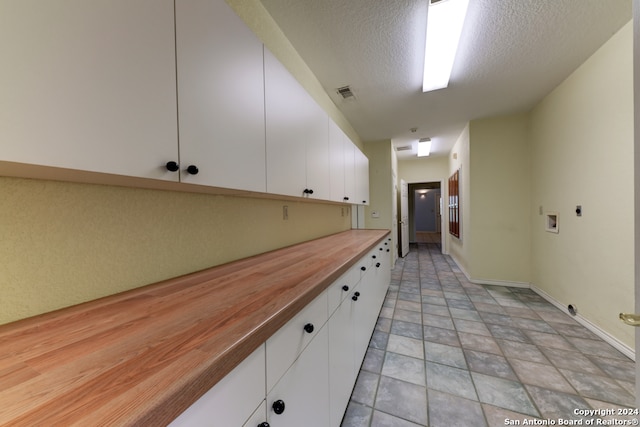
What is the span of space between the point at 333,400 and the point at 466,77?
121 inches

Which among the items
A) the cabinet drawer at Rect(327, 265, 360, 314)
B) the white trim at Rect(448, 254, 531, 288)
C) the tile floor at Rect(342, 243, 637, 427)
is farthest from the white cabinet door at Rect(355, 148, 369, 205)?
the white trim at Rect(448, 254, 531, 288)

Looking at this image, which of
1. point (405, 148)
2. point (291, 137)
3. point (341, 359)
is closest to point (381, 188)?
point (405, 148)

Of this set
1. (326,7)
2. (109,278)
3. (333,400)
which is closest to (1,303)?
(109,278)

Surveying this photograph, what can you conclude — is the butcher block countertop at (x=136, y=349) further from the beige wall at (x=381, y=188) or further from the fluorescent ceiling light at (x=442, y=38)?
the beige wall at (x=381, y=188)

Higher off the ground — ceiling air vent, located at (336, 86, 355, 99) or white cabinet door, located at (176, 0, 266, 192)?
ceiling air vent, located at (336, 86, 355, 99)

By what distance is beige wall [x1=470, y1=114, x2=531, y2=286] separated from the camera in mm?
3455

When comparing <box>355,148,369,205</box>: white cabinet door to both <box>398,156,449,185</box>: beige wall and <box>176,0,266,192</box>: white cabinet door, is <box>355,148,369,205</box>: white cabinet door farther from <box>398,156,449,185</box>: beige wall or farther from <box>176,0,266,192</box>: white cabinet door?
<box>398,156,449,185</box>: beige wall

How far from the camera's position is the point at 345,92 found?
281 centimetres

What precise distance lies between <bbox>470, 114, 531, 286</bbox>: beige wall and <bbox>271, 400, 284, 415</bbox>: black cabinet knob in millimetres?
3976

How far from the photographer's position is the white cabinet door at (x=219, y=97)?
2.60 feet

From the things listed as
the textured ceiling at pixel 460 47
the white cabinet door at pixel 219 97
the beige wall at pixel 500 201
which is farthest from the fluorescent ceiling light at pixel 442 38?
the beige wall at pixel 500 201

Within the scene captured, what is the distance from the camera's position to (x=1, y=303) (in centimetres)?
62

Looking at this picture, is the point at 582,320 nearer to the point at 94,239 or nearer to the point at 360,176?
the point at 360,176

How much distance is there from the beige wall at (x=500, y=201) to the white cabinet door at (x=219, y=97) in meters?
3.75
